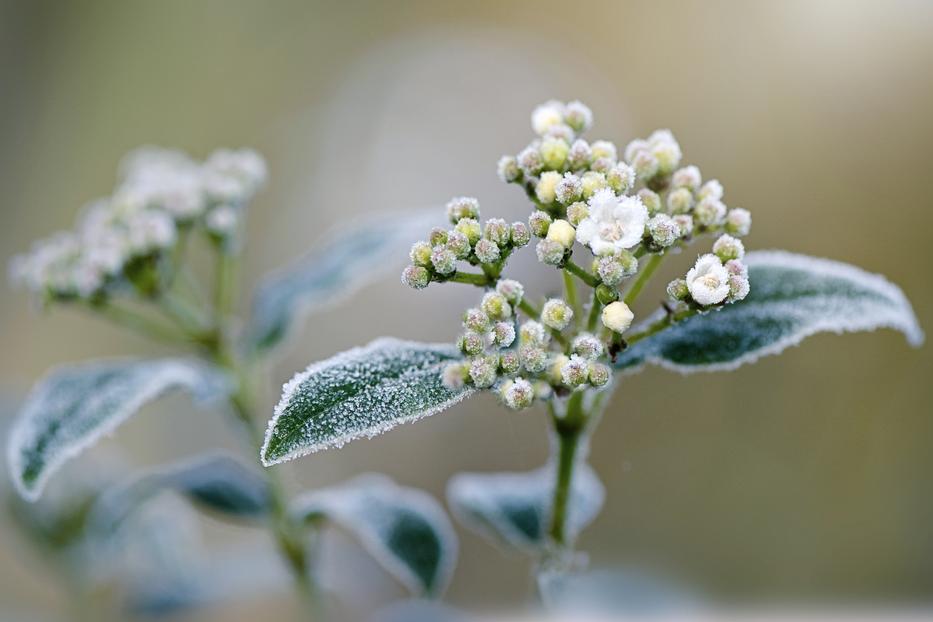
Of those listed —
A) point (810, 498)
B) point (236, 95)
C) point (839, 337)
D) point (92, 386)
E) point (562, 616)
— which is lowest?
point (562, 616)

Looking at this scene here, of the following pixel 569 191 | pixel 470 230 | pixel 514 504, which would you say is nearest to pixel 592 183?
pixel 569 191

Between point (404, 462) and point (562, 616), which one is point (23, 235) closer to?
point (404, 462)

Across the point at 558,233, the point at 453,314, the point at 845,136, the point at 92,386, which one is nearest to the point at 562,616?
the point at 558,233

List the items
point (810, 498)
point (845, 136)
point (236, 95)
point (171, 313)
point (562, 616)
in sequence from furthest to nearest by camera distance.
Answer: point (236, 95) < point (845, 136) < point (810, 498) < point (171, 313) < point (562, 616)

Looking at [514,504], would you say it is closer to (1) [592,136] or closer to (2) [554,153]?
(2) [554,153]

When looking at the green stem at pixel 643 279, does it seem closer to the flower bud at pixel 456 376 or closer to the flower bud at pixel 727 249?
the flower bud at pixel 727 249

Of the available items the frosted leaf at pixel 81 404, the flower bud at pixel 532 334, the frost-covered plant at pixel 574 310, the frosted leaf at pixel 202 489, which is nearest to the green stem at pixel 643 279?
the frost-covered plant at pixel 574 310

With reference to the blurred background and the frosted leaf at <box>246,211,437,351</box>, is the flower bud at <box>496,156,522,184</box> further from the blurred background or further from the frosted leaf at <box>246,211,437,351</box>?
the blurred background

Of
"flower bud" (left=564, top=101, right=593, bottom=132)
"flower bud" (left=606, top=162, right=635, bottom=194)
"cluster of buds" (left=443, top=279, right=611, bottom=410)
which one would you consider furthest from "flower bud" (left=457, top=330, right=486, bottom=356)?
"flower bud" (left=564, top=101, right=593, bottom=132)
